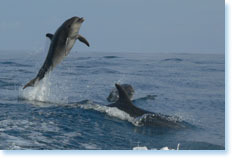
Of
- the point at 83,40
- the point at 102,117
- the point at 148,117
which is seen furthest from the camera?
the point at 83,40

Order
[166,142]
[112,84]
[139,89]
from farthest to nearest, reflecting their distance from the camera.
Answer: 1. [112,84]
2. [139,89]
3. [166,142]

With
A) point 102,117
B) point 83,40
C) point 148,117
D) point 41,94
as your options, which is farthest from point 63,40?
point 41,94

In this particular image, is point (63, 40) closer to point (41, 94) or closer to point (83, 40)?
point (83, 40)

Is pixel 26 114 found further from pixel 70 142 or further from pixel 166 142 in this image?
pixel 166 142

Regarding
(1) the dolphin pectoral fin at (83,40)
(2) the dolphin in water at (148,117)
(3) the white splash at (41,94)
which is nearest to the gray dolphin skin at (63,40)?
(1) the dolphin pectoral fin at (83,40)

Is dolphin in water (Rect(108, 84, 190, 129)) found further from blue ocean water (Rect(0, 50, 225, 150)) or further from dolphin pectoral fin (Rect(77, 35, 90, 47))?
dolphin pectoral fin (Rect(77, 35, 90, 47))

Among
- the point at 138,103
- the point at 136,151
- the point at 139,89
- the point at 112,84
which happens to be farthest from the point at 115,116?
the point at 112,84

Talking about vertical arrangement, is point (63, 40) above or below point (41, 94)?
above

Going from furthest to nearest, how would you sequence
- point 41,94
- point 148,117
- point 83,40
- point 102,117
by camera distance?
point 41,94, point 83,40, point 102,117, point 148,117

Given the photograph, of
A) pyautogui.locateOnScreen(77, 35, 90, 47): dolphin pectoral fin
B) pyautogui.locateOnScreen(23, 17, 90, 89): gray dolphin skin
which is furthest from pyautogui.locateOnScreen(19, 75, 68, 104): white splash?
pyautogui.locateOnScreen(77, 35, 90, 47): dolphin pectoral fin

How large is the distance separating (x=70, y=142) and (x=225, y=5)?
571 cm

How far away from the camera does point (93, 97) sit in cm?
1441

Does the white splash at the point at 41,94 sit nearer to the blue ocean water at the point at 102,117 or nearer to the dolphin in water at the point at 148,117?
the blue ocean water at the point at 102,117

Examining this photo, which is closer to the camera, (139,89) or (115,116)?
(115,116)
